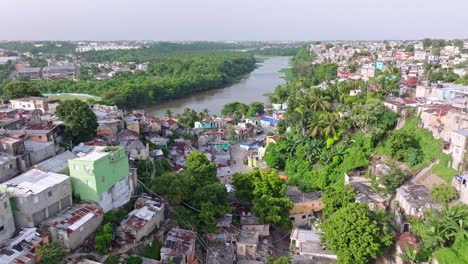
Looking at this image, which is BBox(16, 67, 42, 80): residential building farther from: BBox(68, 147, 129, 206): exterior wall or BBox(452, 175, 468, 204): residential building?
BBox(452, 175, 468, 204): residential building

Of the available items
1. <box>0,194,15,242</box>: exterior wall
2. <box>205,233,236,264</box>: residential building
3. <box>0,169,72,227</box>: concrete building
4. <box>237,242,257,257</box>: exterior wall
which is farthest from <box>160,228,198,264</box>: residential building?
<box>0,194,15,242</box>: exterior wall

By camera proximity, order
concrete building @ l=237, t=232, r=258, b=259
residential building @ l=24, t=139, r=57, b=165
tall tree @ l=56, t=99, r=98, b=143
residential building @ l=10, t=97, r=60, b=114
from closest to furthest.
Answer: concrete building @ l=237, t=232, r=258, b=259 < residential building @ l=24, t=139, r=57, b=165 < tall tree @ l=56, t=99, r=98, b=143 < residential building @ l=10, t=97, r=60, b=114

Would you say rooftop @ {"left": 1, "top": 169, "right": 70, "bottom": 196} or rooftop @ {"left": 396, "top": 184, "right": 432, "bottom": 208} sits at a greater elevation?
rooftop @ {"left": 1, "top": 169, "right": 70, "bottom": 196}

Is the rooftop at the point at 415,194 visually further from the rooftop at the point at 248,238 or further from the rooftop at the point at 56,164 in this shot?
the rooftop at the point at 56,164

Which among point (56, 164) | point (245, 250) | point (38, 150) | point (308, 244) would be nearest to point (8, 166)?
point (56, 164)

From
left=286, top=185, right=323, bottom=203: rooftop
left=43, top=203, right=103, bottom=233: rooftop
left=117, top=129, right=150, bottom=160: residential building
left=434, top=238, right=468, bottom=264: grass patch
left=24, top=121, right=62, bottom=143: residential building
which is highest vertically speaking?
left=24, top=121, right=62, bottom=143: residential building
